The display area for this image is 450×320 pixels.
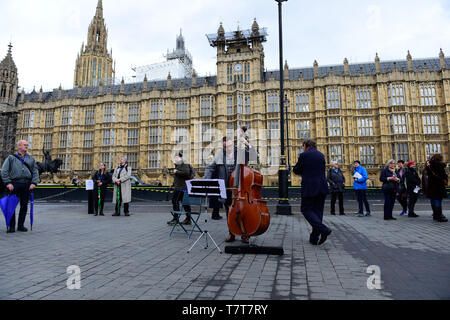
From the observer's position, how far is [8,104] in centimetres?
4641

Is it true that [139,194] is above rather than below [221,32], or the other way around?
below

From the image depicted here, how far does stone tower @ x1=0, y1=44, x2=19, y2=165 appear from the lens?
45219mm

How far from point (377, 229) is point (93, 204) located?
10.5 meters

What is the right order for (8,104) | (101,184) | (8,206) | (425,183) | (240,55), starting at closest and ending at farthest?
(8,206) → (425,183) → (101,184) → (240,55) → (8,104)

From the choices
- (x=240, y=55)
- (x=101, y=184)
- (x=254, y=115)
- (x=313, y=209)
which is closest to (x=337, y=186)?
(x=313, y=209)

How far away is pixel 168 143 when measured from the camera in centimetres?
3703

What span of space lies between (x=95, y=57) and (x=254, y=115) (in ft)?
153

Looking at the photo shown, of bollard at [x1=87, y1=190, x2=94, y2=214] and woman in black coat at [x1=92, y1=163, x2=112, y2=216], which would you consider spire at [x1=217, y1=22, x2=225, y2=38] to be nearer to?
woman in black coat at [x1=92, y1=163, x2=112, y2=216]

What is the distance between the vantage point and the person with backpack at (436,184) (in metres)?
7.78

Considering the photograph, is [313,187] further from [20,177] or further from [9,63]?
[9,63]

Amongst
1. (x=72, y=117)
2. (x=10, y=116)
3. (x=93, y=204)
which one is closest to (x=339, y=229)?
(x=93, y=204)

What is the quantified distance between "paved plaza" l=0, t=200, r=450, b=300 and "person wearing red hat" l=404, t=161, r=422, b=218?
11.3 feet

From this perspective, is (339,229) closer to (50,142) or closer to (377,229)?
(377,229)

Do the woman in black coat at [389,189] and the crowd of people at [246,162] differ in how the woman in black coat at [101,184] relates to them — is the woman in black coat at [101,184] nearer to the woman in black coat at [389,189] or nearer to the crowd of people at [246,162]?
the crowd of people at [246,162]
